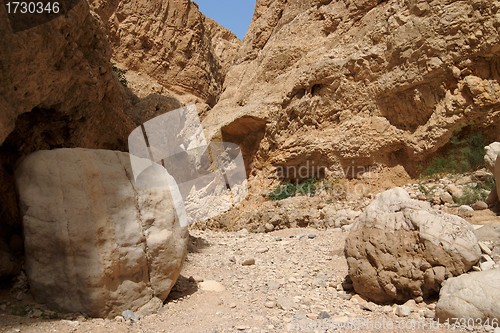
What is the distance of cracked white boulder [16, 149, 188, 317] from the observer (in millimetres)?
2932

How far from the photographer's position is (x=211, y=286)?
392cm

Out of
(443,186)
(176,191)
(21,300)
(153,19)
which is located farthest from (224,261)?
(153,19)

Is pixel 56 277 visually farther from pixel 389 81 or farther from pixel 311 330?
pixel 389 81

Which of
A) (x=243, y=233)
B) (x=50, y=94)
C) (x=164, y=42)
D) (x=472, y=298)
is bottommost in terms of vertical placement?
(x=243, y=233)

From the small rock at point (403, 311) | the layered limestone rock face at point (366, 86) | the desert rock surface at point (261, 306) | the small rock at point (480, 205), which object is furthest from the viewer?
the layered limestone rock face at point (366, 86)

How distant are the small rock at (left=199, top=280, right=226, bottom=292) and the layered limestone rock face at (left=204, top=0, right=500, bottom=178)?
5.46 metres

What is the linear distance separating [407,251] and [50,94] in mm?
3702

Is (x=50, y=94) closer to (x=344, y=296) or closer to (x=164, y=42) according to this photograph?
(x=344, y=296)

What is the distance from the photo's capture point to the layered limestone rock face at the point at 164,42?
54.1ft

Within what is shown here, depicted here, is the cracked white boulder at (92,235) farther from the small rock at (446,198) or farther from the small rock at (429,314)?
the small rock at (446,198)

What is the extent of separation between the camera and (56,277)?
294cm

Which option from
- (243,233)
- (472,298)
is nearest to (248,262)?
(472,298)

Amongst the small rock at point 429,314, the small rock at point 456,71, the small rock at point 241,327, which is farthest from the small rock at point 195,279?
the small rock at point 456,71

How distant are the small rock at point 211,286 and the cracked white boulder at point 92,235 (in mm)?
608
